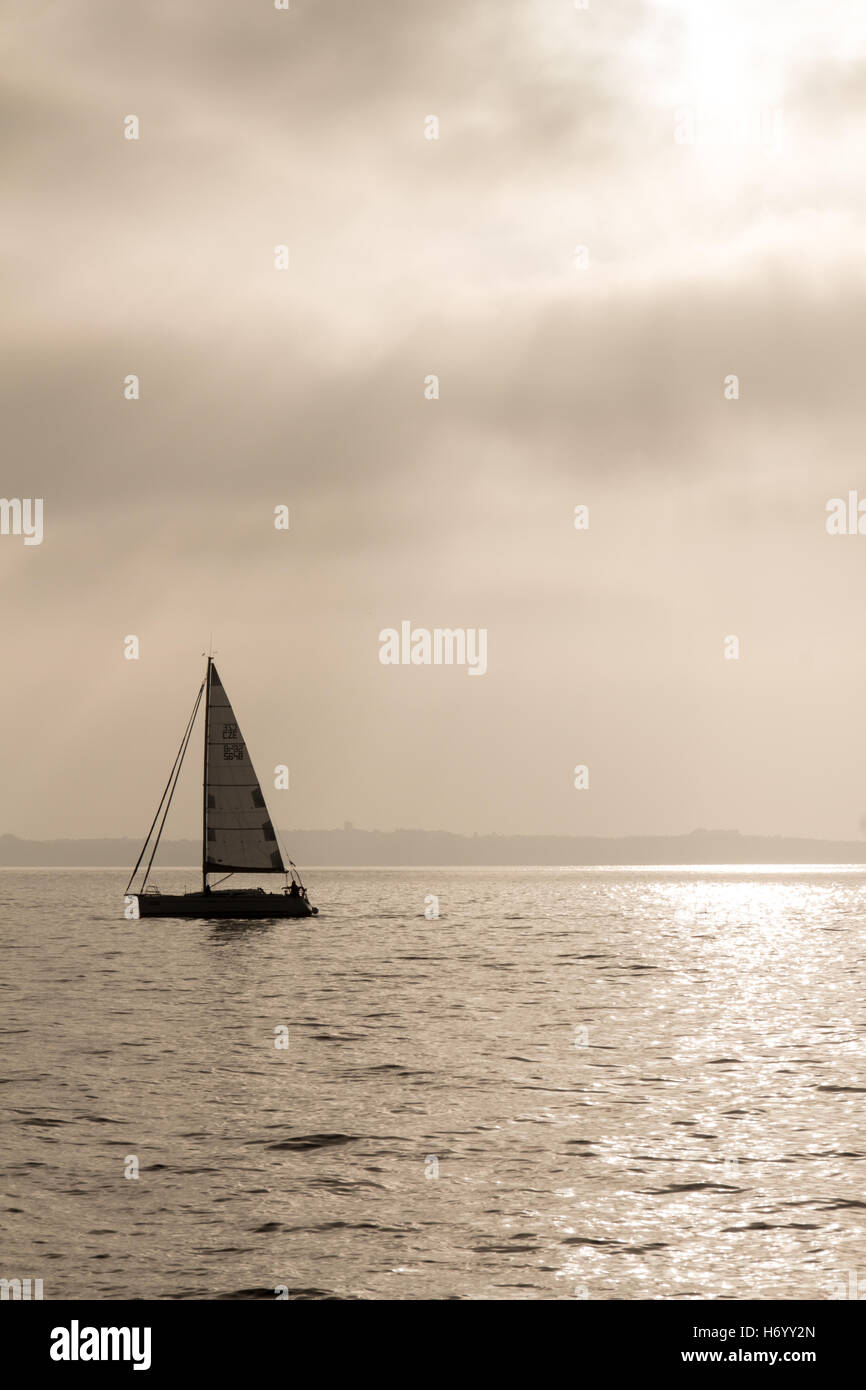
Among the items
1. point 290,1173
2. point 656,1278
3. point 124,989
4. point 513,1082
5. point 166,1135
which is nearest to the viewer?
point 656,1278

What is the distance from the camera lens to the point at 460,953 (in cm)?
8838

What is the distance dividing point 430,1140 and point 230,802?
224 ft

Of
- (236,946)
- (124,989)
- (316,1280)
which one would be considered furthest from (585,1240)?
(236,946)

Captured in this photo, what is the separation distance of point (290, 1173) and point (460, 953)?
64907mm

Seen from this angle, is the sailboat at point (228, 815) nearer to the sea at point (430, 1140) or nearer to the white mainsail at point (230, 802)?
the white mainsail at point (230, 802)

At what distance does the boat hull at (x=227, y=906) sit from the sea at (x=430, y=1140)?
1204 inches

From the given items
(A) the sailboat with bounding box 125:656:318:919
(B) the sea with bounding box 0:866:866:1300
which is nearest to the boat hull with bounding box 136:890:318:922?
(A) the sailboat with bounding box 125:656:318:919

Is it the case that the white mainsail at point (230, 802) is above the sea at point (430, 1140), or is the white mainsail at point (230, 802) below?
above

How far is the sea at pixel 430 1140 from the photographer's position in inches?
733

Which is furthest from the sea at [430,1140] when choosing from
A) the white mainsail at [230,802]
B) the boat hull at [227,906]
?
the boat hull at [227,906]

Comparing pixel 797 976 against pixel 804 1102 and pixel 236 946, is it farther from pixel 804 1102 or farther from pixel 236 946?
pixel 804 1102

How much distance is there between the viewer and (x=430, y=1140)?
2688 cm

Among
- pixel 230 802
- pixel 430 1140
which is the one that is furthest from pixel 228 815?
pixel 430 1140

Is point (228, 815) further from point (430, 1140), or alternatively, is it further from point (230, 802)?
point (430, 1140)
